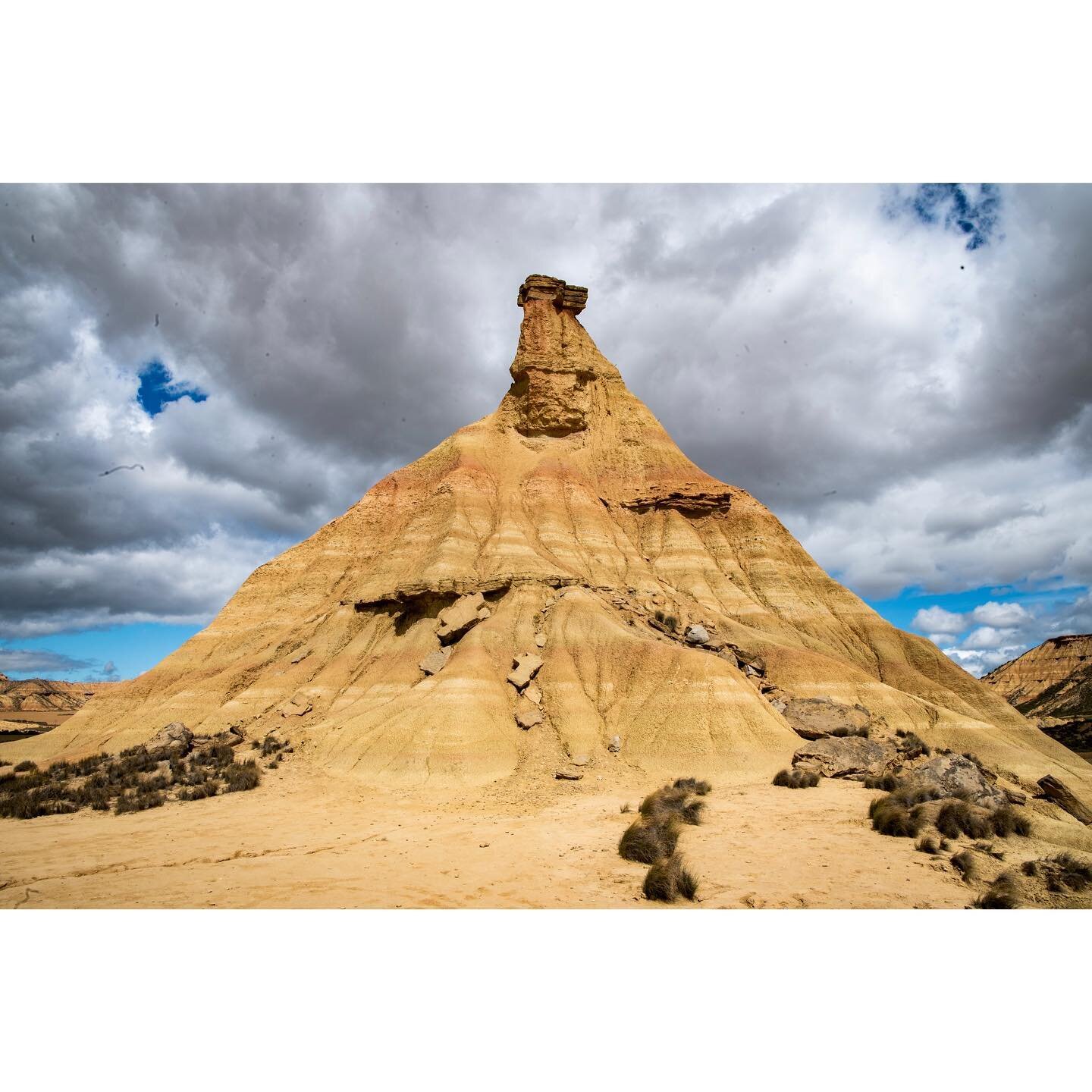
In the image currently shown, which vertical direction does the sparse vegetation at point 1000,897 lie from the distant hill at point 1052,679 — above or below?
below

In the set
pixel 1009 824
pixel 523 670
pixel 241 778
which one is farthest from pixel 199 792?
pixel 1009 824

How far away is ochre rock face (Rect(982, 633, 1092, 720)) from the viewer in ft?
293

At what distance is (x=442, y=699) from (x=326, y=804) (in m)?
6.19

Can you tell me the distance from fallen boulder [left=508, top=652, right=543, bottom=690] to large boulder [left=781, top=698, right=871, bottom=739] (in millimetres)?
11214

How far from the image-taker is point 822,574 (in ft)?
149

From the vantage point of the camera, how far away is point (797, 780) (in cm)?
2066

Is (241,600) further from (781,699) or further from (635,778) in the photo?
(781,699)

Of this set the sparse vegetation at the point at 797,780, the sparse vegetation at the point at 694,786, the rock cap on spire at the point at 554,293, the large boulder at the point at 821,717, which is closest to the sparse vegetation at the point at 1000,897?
the sparse vegetation at the point at 694,786

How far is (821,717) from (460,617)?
17.2 m

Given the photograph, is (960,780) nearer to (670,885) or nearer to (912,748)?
(912,748)

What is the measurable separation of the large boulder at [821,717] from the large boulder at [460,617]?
15087 mm

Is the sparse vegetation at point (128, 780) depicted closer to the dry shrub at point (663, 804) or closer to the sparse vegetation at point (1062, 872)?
the dry shrub at point (663, 804)

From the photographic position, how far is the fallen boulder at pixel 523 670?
2758cm

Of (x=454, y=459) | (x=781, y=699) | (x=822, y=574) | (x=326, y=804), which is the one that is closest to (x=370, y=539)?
(x=454, y=459)
